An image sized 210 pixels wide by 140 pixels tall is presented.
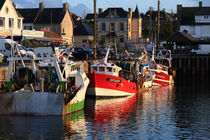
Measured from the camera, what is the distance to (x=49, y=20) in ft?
324

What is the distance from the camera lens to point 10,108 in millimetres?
27562

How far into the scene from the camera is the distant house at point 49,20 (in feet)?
323

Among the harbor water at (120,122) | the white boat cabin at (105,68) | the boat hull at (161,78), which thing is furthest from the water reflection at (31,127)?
the boat hull at (161,78)

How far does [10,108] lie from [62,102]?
10.9ft

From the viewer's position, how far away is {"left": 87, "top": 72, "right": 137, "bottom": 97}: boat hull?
3681 cm

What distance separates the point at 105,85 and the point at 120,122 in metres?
9.76

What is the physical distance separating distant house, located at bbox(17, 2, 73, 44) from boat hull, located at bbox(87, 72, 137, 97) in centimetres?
5900

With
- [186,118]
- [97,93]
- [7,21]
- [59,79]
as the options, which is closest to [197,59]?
[7,21]

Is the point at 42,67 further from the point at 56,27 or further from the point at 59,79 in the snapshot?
the point at 56,27

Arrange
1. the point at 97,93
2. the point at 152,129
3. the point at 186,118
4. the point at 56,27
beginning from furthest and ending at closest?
1. the point at 56,27
2. the point at 97,93
3. the point at 186,118
4. the point at 152,129

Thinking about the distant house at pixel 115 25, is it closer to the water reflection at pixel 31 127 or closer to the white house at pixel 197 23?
the white house at pixel 197 23

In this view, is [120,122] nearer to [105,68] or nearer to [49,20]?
[105,68]

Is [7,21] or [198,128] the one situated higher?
[7,21]

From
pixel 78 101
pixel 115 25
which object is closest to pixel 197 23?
pixel 115 25
